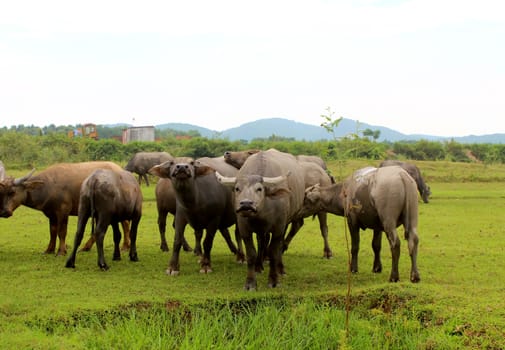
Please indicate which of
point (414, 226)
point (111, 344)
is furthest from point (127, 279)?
point (414, 226)

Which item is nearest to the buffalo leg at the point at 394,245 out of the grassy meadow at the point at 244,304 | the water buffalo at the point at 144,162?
the grassy meadow at the point at 244,304

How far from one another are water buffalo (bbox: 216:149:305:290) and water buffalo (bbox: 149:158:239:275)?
0.62 metres

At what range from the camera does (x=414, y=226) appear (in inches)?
278

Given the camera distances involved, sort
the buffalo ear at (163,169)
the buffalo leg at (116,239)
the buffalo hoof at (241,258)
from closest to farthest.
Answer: the buffalo ear at (163,169) → the buffalo leg at (116,239) → the buffalo hoof at (241,258)

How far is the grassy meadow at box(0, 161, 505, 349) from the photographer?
542 centimetres

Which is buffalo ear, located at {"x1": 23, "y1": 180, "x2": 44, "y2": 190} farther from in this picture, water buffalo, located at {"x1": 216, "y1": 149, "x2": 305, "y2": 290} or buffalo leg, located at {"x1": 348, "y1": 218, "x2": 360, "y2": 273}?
buffalo leg, located at {"x1": 348, "y1": 218, "x2": 360, "y2": 273}

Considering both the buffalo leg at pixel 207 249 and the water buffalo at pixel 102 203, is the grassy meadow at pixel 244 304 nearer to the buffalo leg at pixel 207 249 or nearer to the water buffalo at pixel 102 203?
the buffalo leg at pixel 207 249

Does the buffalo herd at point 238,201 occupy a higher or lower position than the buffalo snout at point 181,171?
lower

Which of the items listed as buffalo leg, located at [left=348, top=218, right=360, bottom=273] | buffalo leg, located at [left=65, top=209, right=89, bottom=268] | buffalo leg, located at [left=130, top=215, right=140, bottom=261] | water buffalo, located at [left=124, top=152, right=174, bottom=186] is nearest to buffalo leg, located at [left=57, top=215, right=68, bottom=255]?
buffalo leg, located at [left=65, top=209, right=89, bottom=268]

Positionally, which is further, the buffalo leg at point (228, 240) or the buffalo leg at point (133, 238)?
the buffalo leg at point (228, 240)

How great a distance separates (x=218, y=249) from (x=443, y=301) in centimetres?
501

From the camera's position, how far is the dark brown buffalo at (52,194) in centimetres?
907

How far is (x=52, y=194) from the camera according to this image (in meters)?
9.34

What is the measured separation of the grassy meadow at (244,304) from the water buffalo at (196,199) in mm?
439
